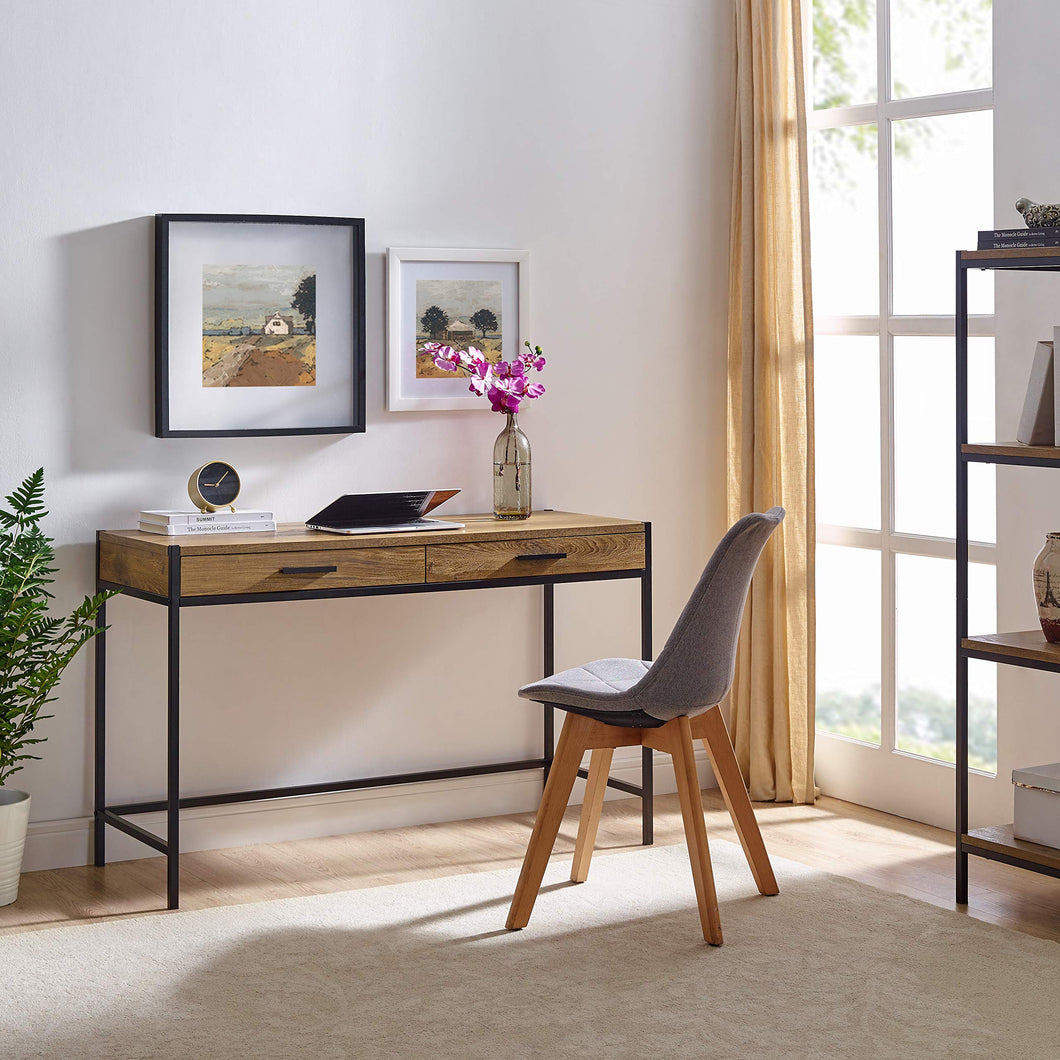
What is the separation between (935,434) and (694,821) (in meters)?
1.42

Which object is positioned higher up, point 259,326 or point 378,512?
point 259,326

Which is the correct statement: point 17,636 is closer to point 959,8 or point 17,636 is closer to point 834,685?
point 834,685

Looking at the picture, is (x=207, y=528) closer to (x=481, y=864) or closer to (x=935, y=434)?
(x=481, y=864)

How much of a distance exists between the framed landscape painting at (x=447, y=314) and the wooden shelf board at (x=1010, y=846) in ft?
5.52

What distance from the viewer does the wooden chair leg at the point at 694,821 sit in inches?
118

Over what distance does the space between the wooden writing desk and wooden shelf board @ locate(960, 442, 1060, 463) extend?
2.78ft

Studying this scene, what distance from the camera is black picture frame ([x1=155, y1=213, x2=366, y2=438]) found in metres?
3.56

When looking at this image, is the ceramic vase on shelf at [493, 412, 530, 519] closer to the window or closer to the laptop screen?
the laptop screen

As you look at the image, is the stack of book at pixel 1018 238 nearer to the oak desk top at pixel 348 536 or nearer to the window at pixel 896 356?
the window at pixel 896 356

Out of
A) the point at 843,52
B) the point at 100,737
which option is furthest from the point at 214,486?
the point at 843,52

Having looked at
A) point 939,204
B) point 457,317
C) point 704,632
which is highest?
point 939,204

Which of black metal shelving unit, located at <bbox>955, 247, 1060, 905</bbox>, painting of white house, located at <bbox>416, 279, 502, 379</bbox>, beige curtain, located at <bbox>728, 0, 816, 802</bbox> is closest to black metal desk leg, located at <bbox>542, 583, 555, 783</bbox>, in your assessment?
beige curtain, located at <bbox>728, 0, 816, 802</bbox>

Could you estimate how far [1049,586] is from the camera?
3.18 m

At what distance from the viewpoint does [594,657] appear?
4.26m
